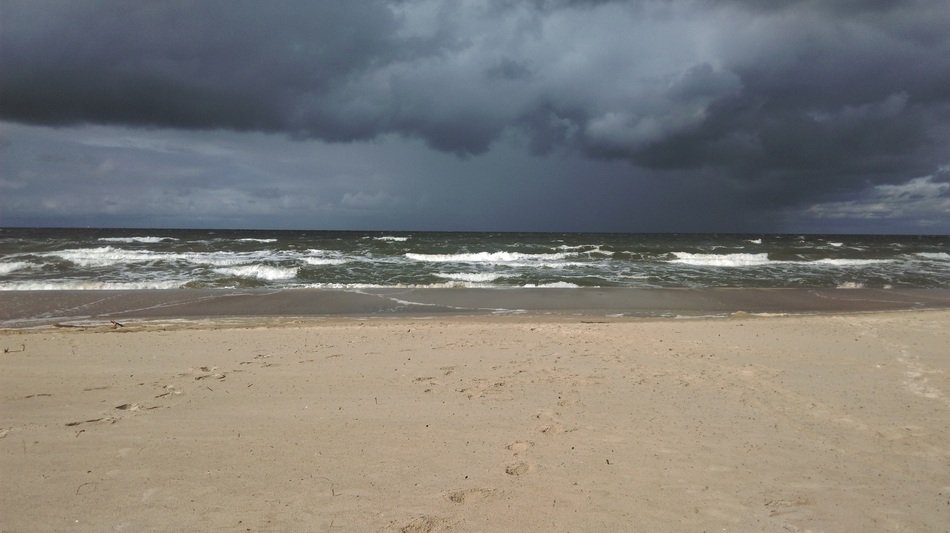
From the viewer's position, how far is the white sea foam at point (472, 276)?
19.1m

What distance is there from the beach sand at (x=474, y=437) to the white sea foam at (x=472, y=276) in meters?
11.3

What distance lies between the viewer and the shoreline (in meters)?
11.8

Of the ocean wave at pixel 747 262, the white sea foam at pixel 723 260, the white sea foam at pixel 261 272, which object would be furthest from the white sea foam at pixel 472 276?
the white sea foam at pixel 723 260

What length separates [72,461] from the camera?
3805 mm

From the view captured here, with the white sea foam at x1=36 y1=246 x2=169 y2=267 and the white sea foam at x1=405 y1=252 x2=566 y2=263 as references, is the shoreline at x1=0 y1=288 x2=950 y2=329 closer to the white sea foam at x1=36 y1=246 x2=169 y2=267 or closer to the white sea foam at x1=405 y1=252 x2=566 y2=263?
the white sea foam at x1=36 y1=246 x2=169 y2=267

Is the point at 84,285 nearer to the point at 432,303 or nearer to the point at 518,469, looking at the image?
the point at 432,303

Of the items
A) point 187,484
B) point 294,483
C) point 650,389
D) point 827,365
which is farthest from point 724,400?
point 187,484

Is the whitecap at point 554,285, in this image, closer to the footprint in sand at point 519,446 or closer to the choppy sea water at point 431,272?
the choppy sea water at point 431,272

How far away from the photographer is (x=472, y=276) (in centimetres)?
2005

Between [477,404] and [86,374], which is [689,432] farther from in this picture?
[86,374]

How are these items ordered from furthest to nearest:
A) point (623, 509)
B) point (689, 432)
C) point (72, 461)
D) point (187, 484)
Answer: point (689, 432) → point (72, 461) → point (187, 484) → point (623, 509)

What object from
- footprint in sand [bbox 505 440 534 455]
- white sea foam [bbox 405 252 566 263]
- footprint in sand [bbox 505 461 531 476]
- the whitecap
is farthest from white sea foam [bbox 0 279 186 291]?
footprint in sand [bbox 505 461 531 476]

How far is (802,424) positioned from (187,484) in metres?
5.02

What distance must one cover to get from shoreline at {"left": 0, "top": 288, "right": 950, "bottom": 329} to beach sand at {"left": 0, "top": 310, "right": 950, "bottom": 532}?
4.28 m
